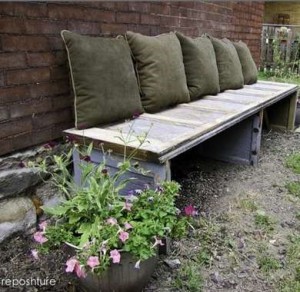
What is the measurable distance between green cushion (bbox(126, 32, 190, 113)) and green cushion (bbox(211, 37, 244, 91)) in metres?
0.91

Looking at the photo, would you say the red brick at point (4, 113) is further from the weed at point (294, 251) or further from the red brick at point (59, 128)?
the weed at point (294, 251)

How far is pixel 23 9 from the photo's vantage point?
6.11ft

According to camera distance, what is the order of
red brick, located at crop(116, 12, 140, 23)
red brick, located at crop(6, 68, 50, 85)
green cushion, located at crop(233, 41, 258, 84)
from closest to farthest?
red brick, located at crop(6, 68, 50, 85) → red brick, located at crop(116, 12, 140, 23) → green cushion, located at crop(233, 41, 258, 84)

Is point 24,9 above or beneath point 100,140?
above

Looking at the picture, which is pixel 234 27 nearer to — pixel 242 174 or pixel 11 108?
pixel 242 174

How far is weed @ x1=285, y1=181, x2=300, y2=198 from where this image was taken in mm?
2590

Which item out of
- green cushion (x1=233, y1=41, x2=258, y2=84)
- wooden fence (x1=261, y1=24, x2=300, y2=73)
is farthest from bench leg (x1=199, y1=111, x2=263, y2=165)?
wooden fence (x1=261, y1=24, x2=300, y2=73)

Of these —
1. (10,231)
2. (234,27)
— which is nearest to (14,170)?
(10,231)

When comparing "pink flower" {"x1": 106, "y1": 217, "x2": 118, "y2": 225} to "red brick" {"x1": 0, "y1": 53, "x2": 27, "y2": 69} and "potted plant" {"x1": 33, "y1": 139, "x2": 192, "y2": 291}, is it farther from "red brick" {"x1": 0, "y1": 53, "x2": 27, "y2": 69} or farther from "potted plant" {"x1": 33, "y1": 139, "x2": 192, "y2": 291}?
"red brick" {"x1": 0, "y1": 53, "x2": 27, "y2": 69}

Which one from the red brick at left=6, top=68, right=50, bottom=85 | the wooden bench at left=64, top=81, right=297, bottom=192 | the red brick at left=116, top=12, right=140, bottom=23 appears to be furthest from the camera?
the red brick at left=116, top=12, right=140, bottom=23

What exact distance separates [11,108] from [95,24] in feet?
2.66

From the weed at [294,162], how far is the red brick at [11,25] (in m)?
2.27

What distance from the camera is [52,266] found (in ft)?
5.89

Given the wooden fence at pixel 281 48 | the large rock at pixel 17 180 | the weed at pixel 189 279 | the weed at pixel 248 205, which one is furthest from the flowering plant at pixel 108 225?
the wooden fence at pixel 281 48
